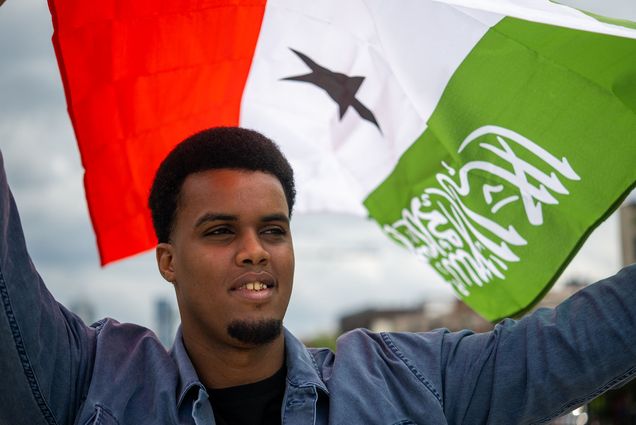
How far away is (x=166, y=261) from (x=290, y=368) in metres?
0.59

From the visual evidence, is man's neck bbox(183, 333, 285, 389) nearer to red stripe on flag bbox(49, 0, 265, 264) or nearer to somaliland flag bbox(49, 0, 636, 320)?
somaliland flag bbox(49, 0, 636, 320)

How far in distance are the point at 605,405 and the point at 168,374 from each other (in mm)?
23542

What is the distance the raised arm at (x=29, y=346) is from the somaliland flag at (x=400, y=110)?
4.11 feet

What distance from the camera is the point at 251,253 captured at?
3.26m

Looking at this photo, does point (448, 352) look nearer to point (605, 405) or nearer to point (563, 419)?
point (563, 419)

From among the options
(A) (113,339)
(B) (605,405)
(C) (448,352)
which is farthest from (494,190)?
(B) (605,405)

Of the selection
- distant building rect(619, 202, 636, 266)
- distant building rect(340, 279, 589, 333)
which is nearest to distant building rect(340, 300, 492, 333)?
distant building rect(340, 279, 589, 333)

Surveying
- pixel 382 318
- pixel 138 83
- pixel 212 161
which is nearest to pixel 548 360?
pixel 212 161

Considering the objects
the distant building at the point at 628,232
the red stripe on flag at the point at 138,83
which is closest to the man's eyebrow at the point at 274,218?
the red stripe on flag at the point at 138,83

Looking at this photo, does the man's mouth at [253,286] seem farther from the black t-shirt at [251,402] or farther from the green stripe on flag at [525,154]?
the green stripe on flag at [525,154]

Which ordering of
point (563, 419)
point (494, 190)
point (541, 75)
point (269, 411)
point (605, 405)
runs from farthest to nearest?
1. point (605, 405)
2. point (563, 419)
3. point (494, 190)
4. point (541, 75)
5. point (269, 411)

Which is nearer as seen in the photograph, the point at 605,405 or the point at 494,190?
the point at 494,190

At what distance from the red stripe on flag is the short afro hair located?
0.64m

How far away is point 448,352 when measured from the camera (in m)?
3.42
